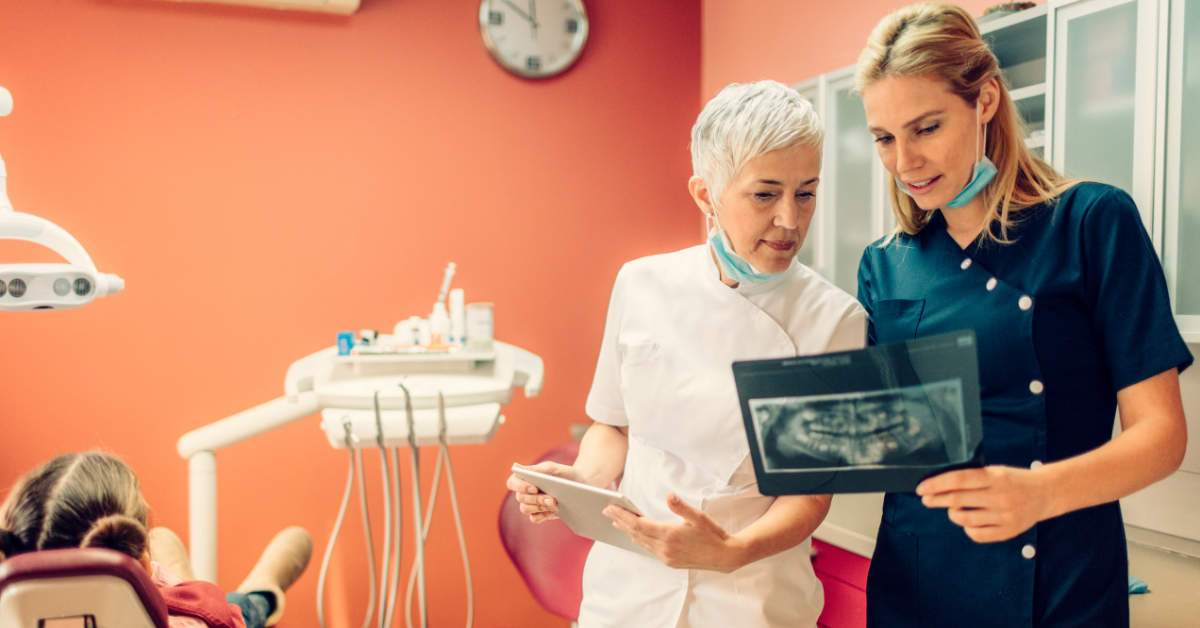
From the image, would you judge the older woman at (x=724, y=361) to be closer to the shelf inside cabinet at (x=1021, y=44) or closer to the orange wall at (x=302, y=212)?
the shelf inside cabinet at (x=1021, y=44)

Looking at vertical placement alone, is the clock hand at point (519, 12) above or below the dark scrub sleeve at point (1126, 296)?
above

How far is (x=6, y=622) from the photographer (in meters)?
0.95

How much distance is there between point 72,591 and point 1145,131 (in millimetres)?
2035

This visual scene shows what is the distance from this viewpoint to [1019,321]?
0.94m

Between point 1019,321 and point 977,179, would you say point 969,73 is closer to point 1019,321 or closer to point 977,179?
point 977,179

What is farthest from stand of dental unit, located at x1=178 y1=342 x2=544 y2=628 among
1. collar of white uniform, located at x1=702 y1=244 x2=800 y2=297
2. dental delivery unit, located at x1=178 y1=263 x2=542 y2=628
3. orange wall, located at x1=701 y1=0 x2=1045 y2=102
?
orange wall, located at x1=701 y1=0 x2=1045 y2=102

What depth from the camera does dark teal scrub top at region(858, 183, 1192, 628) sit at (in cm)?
88

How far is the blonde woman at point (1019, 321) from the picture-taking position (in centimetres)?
87

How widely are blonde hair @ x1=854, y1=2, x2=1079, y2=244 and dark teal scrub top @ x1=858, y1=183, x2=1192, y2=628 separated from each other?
31 millimetres

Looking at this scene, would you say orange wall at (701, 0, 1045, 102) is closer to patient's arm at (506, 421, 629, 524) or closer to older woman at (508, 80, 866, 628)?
older woman at (508, 80, 866, 628)

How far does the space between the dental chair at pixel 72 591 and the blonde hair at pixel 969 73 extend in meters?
1.23

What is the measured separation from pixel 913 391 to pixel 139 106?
8.84ft

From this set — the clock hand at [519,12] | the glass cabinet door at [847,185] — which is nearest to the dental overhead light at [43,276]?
the clock hand at [519,12]

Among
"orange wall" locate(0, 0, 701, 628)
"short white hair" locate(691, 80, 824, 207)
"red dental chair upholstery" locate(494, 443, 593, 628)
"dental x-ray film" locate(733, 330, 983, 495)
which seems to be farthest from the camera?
"orange wall" locate(0, 0, 701, 628)
